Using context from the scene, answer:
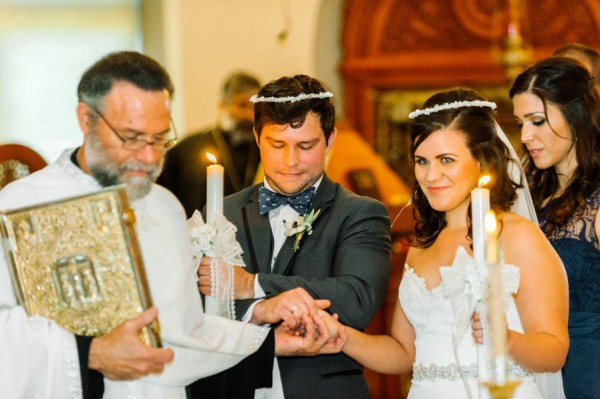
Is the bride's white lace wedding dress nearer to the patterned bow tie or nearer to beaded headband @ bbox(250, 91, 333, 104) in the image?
the patterned bow tie

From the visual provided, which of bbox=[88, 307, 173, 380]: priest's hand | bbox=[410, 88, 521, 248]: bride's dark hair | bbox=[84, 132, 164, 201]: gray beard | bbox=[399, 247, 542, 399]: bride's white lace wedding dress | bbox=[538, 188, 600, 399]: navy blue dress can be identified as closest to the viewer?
bbox=[88, 307, 173, 380]: priest's hand

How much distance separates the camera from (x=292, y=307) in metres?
3.38

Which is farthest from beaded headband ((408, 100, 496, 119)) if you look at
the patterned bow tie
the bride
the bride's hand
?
the bride's hand

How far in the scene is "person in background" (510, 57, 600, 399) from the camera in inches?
150

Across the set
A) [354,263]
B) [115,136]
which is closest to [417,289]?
[354,263]

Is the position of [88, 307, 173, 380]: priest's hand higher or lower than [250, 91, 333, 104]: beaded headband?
lower

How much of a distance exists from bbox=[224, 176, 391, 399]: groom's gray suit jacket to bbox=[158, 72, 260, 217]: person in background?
8.52 feet

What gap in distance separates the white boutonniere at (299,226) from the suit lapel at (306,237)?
2 cm

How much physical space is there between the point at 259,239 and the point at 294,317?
414 millimetres

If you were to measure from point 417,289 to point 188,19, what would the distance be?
200 inches

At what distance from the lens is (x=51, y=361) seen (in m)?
2.81

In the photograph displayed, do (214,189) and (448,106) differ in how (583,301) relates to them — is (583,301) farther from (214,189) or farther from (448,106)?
(214,189)

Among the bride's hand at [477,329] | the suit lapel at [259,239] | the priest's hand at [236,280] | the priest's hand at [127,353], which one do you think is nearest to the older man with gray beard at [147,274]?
the priest's hand at [127,353]

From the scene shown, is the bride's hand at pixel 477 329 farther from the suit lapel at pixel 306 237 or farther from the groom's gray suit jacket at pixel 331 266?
the suit lapel at pixel 306 237
